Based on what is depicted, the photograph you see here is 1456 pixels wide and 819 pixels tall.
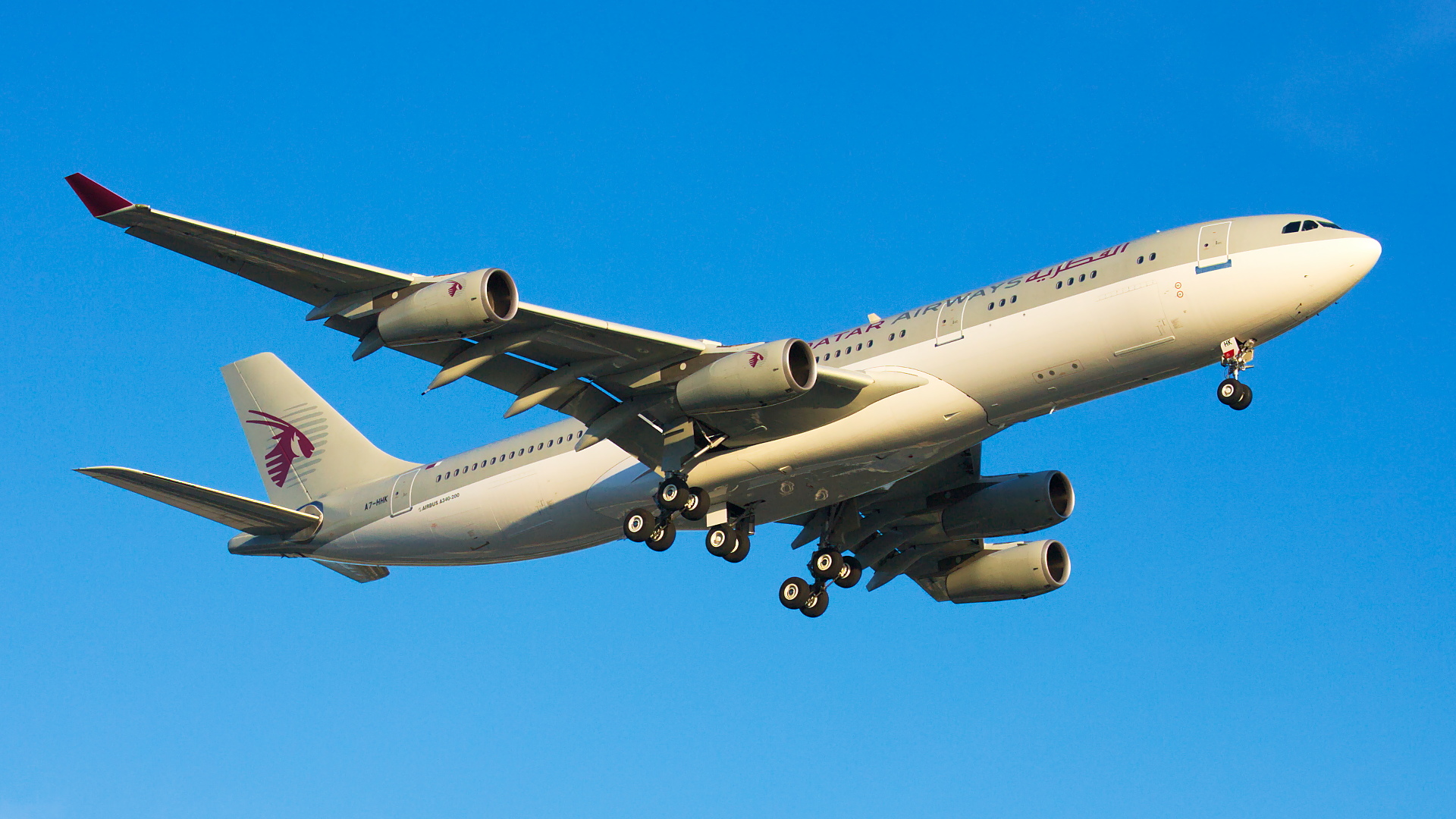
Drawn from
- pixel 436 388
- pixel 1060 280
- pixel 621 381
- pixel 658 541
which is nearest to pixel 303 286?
pixel 436 388

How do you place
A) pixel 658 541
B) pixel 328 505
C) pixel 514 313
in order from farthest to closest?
pixel 328 505, pixel 658 541, pixel 514 313

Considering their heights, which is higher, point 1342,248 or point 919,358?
point 1342,248

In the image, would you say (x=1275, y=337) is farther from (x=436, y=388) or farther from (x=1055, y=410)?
(x=436, y=388)

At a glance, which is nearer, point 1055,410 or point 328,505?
point 1055,410

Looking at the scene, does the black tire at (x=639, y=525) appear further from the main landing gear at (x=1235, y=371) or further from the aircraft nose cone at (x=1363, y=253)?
the aircraft nose cone at (x=1363, y=253)

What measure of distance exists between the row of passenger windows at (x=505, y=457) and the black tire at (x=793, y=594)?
6.54m

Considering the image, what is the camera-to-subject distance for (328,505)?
36656mm

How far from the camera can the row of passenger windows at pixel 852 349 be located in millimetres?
29000

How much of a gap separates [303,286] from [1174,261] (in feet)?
52.5

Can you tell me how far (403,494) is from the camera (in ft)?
115

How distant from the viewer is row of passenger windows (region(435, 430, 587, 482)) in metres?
→ 32.9

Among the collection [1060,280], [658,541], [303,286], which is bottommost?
[658,541]

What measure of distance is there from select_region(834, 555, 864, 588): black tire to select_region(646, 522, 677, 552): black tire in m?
6.01

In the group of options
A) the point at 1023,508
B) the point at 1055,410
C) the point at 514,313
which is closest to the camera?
the point at 514,313
